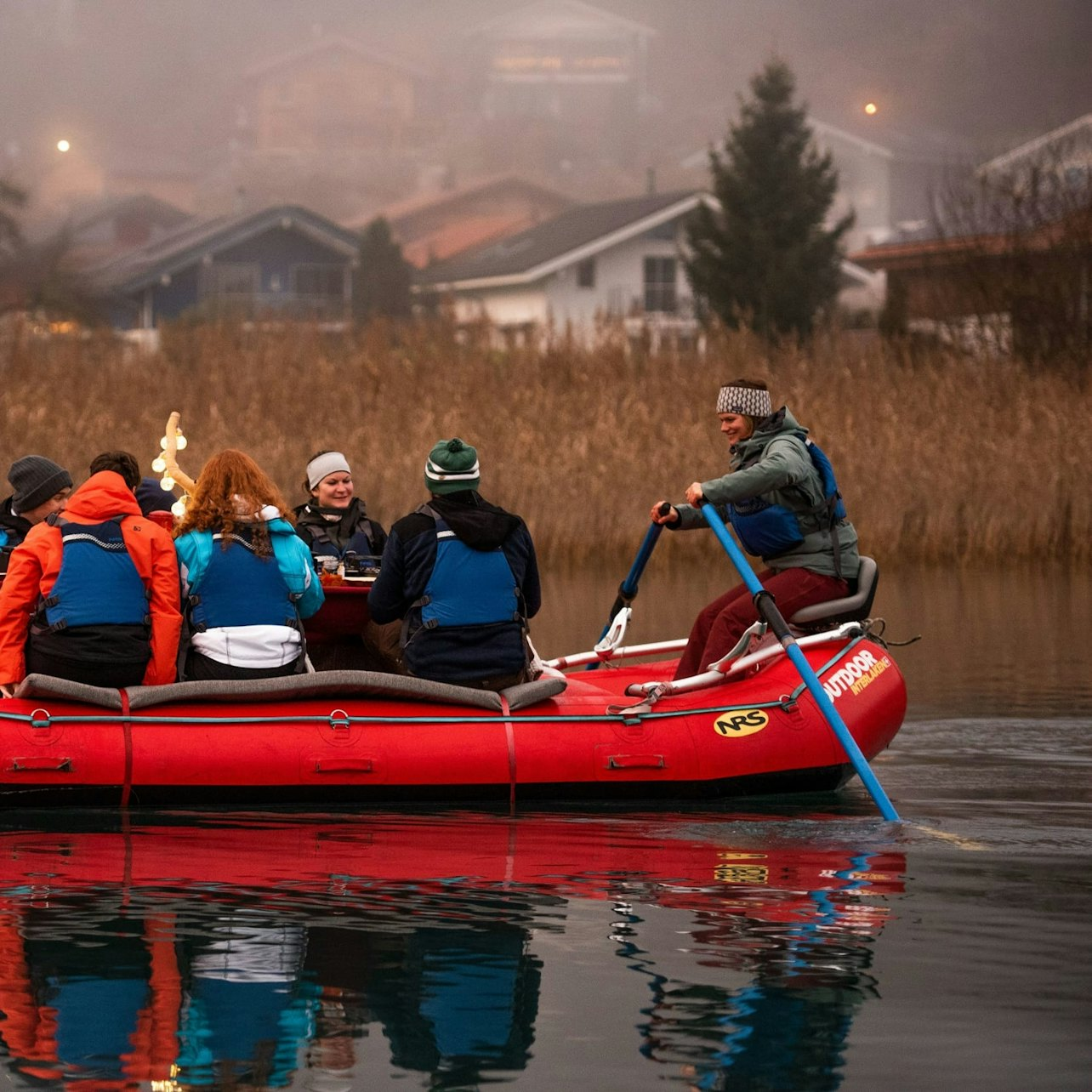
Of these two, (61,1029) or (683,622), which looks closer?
(61,1029)

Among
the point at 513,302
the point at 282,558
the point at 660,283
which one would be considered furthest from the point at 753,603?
the point at 513,302

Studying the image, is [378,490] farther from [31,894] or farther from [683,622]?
[31,894]

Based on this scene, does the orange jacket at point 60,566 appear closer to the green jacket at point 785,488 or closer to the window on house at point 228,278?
the green jacket at point 785,488

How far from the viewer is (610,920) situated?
20.2ft

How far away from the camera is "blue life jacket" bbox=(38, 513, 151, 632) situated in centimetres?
761

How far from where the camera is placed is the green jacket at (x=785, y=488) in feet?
27.5

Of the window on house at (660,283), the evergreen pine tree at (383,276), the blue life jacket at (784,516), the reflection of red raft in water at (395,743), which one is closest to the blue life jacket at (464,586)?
the reflection of red raft in water at (395,743)

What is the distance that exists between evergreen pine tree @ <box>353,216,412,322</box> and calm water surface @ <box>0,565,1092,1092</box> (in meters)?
57.1

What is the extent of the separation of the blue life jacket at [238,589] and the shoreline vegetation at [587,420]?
925 centimetres

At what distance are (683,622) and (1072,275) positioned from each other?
596 inches

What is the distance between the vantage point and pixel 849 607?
8766 millimetres

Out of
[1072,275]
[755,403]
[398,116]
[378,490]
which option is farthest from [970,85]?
[755,403]

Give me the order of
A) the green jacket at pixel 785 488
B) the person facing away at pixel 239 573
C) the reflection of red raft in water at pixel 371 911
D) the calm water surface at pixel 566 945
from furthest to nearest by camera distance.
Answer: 1. the green jacket at pixel 785 488
2. the person facing away at pixel 239 573
3. the reflection of red raft in water at pixel 371 911
4. the calm water surface at pixel 566 945

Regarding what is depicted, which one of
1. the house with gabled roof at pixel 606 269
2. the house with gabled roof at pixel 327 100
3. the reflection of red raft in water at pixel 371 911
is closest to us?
the reflection of red raft in water at pixel 371 911
